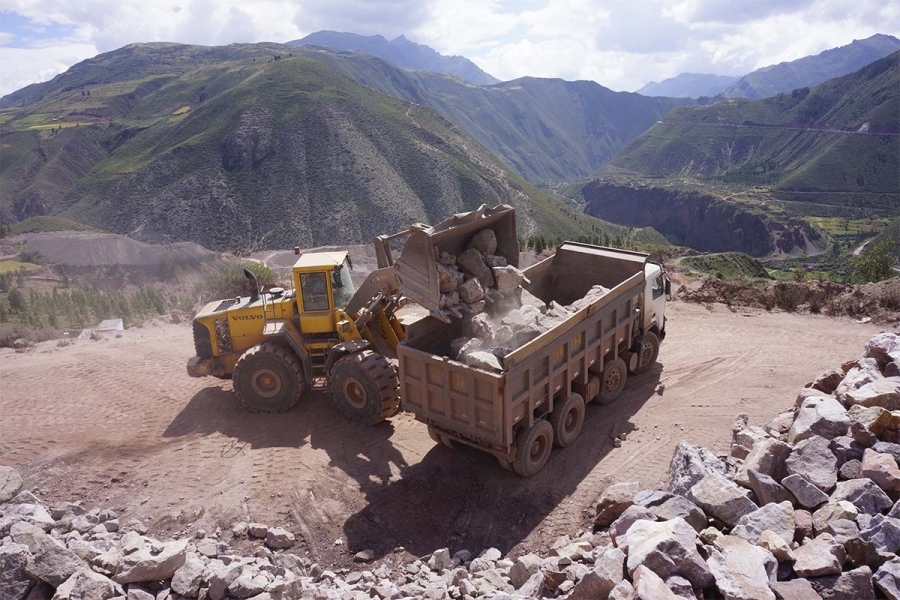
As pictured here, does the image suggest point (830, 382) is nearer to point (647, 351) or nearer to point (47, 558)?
point (647, 351)

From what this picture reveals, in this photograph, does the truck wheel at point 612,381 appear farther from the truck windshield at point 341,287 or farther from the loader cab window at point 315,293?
the loader cab window at point 315,293

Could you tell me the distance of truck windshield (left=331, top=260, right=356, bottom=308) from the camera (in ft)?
33.1

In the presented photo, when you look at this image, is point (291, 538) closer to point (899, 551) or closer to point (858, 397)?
point (899, 551)

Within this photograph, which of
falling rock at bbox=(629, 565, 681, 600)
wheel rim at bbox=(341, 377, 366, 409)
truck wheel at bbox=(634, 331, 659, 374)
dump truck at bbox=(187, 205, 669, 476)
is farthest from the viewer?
truck wheel at bbox=(634, 331, 659, 374)

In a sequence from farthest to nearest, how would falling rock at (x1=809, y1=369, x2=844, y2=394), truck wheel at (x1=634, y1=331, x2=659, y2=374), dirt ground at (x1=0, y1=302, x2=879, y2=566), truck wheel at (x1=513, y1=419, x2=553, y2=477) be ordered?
truck wheel at (x1=634, y1=331, x2=659, y2=374) < falling rock at (x1=809, y1=369, x2=844, y2=394) < truck wheel at (x1=513, y1=419, x2=553, y2=477) < dirt ground at (x1=0, y1=302, x2=879, y2=566)

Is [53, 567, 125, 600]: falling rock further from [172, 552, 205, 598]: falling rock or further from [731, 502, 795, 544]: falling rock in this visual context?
[731, 502, 795, 544]: falling rock

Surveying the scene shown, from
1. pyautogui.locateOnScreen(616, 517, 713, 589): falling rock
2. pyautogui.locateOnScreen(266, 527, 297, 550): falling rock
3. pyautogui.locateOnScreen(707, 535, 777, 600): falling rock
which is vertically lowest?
pyautogui.locateOnScreen(266, 527, 297, 550): falling rock

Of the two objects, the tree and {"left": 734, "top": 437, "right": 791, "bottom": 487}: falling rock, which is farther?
the tree

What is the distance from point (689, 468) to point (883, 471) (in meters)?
1.83

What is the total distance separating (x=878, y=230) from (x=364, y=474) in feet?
282

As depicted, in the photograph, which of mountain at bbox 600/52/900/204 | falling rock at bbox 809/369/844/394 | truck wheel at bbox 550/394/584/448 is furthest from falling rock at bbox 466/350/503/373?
mountain at bbox 600/52/900/204

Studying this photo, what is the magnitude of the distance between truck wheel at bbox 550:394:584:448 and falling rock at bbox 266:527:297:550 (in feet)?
12.7

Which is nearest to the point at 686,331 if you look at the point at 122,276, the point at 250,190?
the point at 122,276

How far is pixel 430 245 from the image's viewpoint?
822cm
